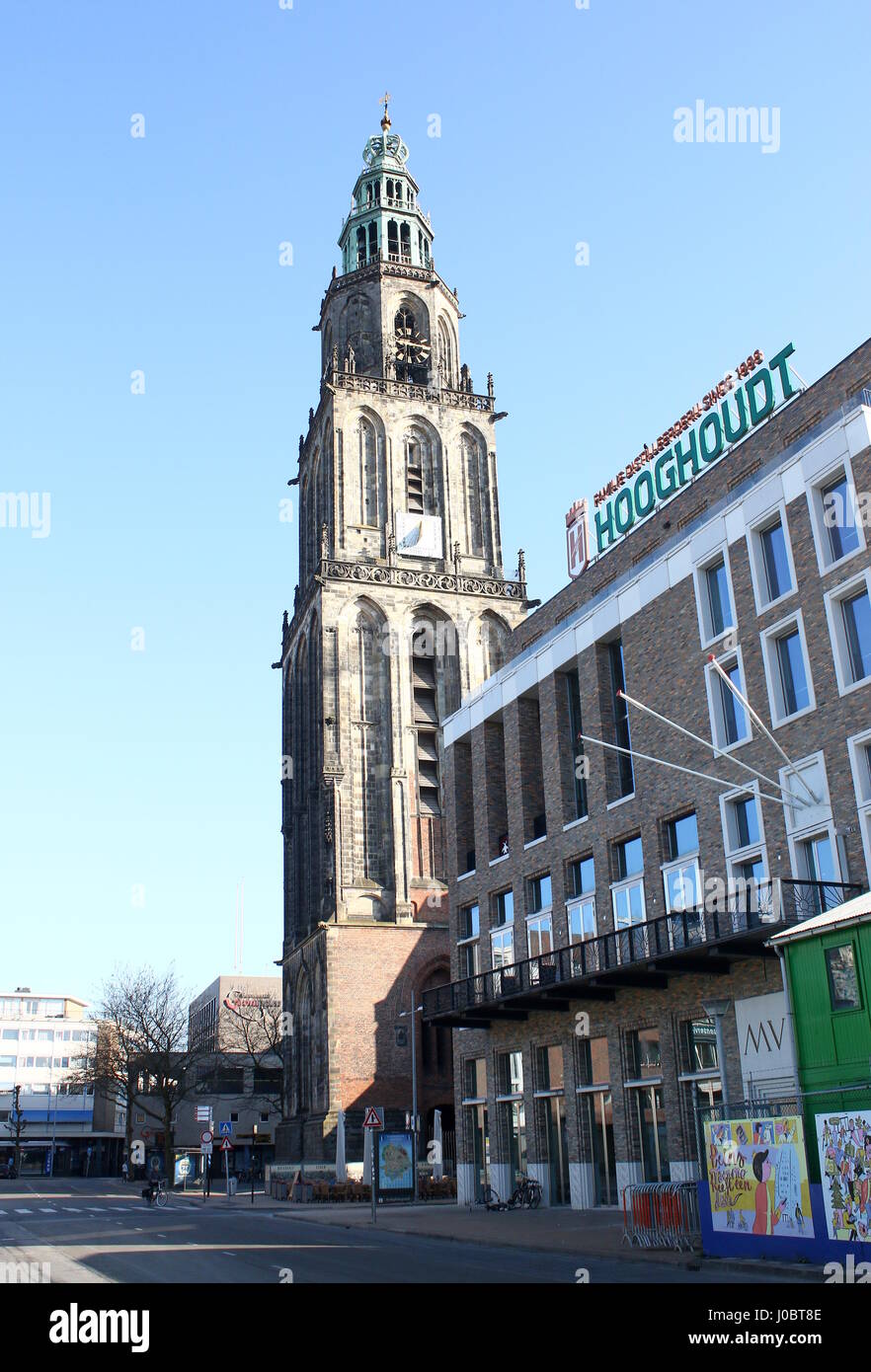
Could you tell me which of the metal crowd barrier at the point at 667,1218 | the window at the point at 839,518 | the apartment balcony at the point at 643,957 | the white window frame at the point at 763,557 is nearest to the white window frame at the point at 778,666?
the white window frame at the point at 763,557

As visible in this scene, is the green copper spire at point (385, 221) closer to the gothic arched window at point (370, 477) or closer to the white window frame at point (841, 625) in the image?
the gothic arched window at point (370, 477)

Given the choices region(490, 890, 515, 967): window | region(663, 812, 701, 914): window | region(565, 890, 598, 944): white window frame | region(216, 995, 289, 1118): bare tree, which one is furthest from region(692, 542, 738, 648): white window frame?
region(216, 995, 289, 1118): bare tree

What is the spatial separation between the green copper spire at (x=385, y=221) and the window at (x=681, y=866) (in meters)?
57.9

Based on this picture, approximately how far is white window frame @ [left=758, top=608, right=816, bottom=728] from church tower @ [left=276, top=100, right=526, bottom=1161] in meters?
34.8

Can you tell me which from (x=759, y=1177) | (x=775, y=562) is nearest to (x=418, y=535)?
(x=775, y=562)

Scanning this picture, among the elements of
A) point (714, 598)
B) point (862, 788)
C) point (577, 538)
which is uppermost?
point (577, 538)

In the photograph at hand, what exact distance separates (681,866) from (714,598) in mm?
6836

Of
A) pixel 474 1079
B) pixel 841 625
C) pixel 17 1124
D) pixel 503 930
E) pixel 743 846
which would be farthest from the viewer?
pixel 17 1124

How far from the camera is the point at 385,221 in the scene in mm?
82312

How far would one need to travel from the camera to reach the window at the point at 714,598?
3083 cm

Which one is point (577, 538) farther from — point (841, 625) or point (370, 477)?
point (370, 477)

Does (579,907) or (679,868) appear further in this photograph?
(579,907)

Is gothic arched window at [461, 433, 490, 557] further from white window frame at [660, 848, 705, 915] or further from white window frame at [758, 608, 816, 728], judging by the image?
white window frame at [758, 608, 816, 728]
